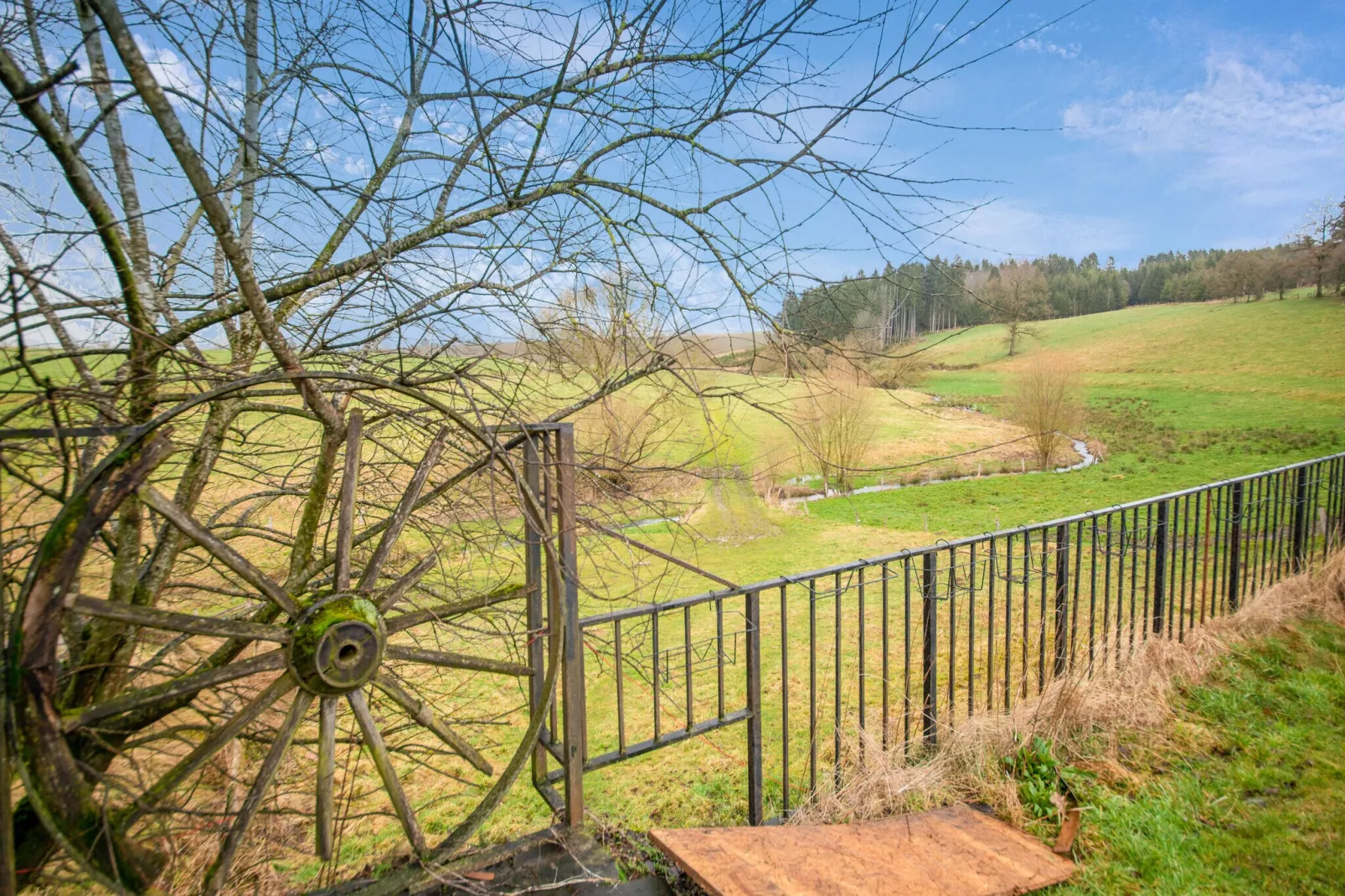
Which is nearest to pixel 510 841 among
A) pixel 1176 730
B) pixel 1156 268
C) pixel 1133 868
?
Result: pixel 1133 868

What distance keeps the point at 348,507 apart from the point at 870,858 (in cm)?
200

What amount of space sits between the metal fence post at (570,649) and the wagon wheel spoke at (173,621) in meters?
0.78

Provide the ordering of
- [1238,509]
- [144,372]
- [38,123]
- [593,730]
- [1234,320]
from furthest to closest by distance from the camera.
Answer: [1234,320] < [593,730] < [1238,509] < [144,372] < [38,123]

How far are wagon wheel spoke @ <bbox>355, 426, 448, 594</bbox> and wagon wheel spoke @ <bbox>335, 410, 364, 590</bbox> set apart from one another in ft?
0.20

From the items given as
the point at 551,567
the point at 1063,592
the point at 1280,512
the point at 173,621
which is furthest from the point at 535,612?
the point at 1280,512

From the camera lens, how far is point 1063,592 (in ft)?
10.2

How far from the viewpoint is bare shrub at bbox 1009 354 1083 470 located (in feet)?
36.1

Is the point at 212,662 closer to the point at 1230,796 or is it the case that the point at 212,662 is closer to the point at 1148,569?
the point at 1230,796

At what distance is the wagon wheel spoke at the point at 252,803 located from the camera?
1333 millimetres

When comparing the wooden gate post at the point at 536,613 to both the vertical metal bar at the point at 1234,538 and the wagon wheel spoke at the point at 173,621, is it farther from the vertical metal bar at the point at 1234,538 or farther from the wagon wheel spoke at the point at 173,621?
the vertical metal bar at the point at 1234,538

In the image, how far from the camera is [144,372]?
1.82 m

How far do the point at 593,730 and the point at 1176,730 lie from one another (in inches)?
163

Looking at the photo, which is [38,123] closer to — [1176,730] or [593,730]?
[1176,730]

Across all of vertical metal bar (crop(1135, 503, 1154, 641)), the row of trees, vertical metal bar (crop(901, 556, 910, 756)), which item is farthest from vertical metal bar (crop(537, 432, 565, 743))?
vertical metal bar (crop(1135, 503, 1154, 641))
